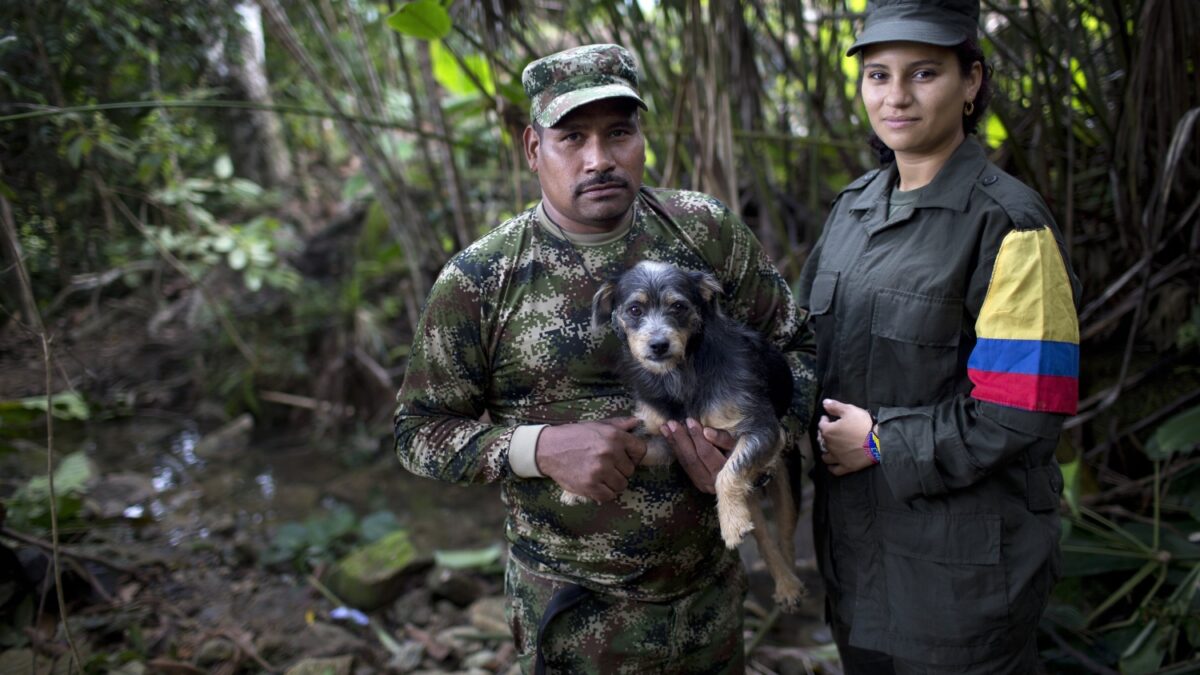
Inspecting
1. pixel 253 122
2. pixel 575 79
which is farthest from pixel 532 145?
pixel 253 122

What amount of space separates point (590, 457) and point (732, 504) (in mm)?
444

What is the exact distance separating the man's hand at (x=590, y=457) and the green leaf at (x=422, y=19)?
1.96m

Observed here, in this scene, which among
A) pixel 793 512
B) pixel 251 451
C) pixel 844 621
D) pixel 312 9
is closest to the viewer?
pixel 844 621

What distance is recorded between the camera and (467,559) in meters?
4.82

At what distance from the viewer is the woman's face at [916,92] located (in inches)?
75.7

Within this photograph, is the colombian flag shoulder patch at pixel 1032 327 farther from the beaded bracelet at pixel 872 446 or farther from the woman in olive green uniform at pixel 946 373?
the beaded bracelet at pixel 872 446

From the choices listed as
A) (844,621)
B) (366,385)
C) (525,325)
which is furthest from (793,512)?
(366,385)

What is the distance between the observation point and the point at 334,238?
824cm

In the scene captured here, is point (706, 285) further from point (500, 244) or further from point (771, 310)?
point (500, 244)

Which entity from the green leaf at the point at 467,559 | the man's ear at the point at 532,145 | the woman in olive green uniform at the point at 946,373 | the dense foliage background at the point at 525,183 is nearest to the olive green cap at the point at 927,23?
the woman in olive green uniform at the point at 946,373

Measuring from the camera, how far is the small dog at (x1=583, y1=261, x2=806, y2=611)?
82.0 inches

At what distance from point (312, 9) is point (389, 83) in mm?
4010

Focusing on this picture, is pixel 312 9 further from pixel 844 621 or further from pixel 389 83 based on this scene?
pixel 844 621

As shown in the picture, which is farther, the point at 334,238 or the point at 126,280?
the point at 334,238
